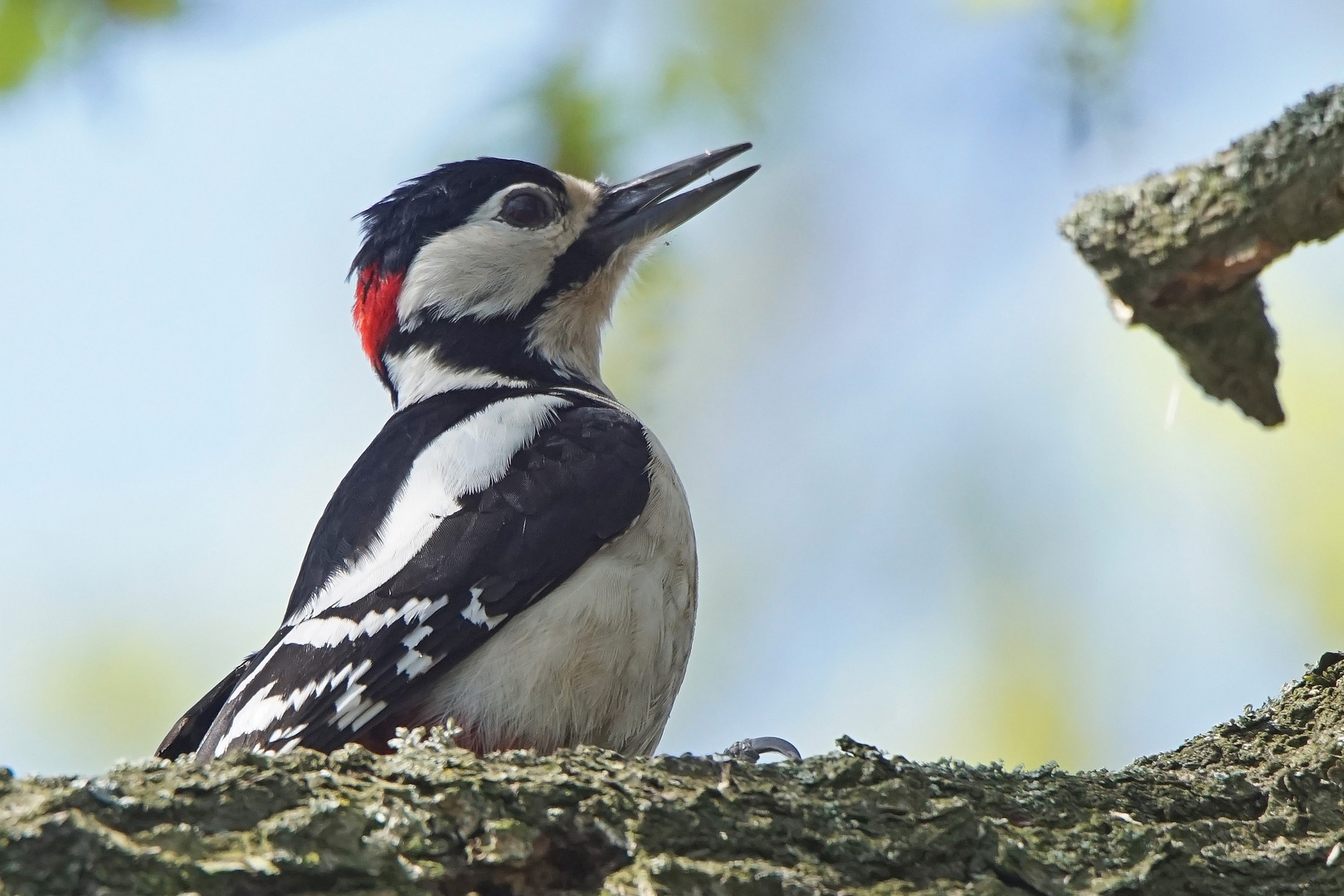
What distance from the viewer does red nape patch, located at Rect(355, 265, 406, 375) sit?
4238 millimetres

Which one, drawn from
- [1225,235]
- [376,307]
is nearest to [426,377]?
[376,307]

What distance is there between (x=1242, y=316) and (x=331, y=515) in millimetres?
2116

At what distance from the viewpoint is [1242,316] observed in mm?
2438

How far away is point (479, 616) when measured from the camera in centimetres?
281

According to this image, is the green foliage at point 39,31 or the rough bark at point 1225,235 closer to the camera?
the rough bark at point 1225,235

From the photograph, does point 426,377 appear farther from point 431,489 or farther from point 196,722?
point 196,722

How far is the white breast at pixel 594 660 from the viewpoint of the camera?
9.12 feet

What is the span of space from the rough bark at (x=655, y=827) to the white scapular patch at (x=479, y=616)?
A: 2.61 feet

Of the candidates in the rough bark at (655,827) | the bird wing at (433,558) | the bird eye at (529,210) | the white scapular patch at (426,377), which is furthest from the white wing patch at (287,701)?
the bird eye at (529,210)

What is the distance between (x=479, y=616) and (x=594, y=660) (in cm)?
26

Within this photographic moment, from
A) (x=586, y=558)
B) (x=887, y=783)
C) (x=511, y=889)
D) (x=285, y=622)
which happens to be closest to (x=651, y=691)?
(x=586, y=558)

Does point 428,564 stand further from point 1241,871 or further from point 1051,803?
point 1241,871

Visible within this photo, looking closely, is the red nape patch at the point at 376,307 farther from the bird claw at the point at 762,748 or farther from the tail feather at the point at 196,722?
the bird claw at the point at 762,748

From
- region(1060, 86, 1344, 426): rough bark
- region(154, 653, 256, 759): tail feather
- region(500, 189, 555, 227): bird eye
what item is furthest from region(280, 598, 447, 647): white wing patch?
region(500, 189, 555, 227): bird eye
